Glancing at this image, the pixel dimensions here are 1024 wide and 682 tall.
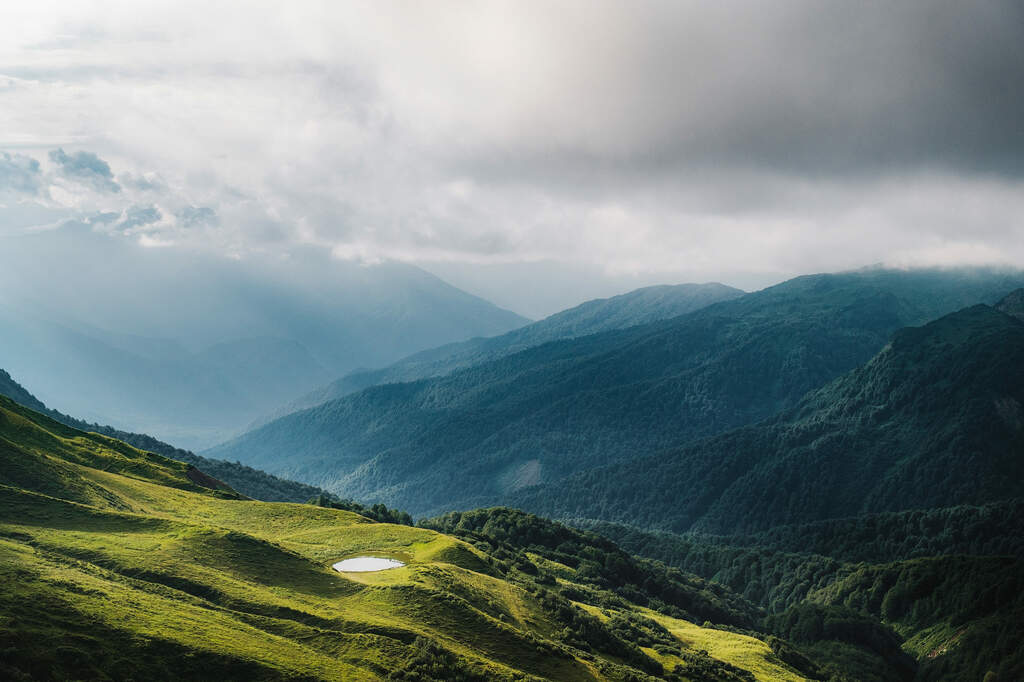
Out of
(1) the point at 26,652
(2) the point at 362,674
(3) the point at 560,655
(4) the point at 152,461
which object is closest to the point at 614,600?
(3) the point at 560,655

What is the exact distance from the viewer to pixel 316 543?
97125 millimetres

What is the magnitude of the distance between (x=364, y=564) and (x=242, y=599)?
24498mm

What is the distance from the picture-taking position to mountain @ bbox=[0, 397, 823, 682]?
172 ft

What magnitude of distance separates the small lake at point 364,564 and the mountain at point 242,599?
1.70 meters

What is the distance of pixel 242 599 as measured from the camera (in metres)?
66.6

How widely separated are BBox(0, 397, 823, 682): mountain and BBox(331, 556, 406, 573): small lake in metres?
1.70

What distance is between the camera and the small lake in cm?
8794

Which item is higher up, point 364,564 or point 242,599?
point 364,564

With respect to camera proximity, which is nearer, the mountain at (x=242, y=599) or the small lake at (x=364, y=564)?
the mountain at (x=242, y=599)

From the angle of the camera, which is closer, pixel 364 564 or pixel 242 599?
pixel 242 599

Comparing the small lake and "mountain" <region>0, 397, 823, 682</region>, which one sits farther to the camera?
the small lake

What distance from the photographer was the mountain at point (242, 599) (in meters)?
52.4

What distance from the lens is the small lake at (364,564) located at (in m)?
87.9

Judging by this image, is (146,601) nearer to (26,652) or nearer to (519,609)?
(26,652)
